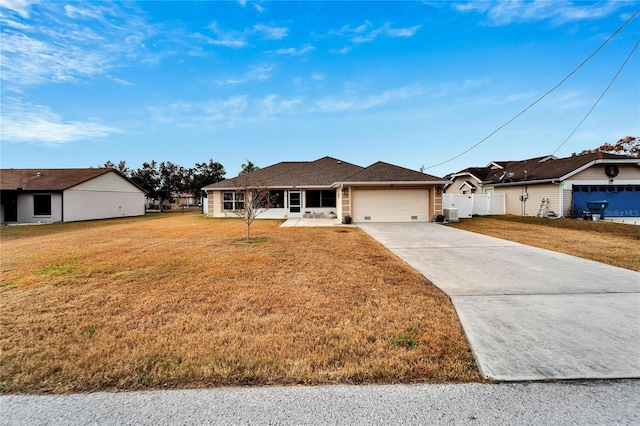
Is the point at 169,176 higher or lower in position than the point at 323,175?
higher

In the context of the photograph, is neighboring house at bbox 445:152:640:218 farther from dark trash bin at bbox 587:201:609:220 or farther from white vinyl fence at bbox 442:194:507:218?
white vinyl fence at bbox 442:194:507:218

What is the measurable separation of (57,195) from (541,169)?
118ft

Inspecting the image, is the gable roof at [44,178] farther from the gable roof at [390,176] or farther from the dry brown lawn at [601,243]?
the dry brown lawn at [601,243]

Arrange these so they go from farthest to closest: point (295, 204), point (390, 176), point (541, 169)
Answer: point (295, 204), point (541, 169), point (390, 176)

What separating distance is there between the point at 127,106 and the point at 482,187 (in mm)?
29108

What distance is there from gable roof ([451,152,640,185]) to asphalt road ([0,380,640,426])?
20.6 metres

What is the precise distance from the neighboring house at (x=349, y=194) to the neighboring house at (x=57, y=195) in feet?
31.4

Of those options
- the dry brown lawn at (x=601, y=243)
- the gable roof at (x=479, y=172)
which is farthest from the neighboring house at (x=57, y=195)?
the gable roof at (x=479, y=172)

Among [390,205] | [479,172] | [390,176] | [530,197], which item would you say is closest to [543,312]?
[390,205]

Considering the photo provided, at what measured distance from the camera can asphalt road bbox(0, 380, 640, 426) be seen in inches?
79.1

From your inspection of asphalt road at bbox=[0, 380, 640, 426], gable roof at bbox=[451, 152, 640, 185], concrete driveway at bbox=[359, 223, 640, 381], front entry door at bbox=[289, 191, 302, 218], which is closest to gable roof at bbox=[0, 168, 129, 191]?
front entry door at bbox=[289, 191, 302, 218]

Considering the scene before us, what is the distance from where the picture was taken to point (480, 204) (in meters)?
22.3

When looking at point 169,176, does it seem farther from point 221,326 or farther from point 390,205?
point 221,326

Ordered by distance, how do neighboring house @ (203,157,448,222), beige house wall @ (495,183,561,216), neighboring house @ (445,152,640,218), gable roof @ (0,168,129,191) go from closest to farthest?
1. neighboring house @ (203,157,448,222)
2. neighboring house @ (445,152,640,218)
3. beige house wall @ (495,183,561,216)
4. gable roof @ (0,168,129,191)
